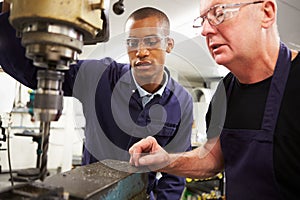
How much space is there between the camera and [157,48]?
131 centimetres

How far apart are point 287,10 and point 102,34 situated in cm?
255

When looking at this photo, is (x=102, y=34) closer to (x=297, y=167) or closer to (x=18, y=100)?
(x=297, y=167)

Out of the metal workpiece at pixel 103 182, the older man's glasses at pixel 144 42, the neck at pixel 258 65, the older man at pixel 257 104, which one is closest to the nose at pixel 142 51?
the older man's glasses at pixel 144 42

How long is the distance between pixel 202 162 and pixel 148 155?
1.27 feet

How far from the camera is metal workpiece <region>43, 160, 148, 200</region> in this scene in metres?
0.58

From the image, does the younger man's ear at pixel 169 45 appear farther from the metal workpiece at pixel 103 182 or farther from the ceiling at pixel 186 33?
the metal workpiece at pixel 103 182

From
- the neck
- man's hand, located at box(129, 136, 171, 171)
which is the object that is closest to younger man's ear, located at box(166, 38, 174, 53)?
the neck

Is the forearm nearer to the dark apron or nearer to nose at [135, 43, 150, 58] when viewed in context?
the dark apron

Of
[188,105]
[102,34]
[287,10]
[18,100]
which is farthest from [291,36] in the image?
[18,100]

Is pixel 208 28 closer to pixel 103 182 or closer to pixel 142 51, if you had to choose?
pixel 142 51

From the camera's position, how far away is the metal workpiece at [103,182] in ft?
1.91

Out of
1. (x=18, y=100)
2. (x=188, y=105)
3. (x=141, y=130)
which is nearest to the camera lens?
(x=141, y=130)

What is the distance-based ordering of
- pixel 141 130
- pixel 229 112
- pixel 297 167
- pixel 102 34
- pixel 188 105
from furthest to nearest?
pixel 188 105, pixel 141 130, pixel 229 112, pixel 297 167, pixel 102 34

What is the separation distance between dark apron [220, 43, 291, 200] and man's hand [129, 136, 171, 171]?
29 cm
